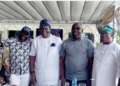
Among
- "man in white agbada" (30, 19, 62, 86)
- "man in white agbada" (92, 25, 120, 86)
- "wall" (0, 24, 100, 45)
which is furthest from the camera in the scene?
"wall" (0, 24, 100, 45)

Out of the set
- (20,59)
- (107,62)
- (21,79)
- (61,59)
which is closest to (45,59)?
(61,59)

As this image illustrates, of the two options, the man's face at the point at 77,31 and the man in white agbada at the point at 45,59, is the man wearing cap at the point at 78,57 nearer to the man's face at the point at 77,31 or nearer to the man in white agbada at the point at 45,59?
the man's face at the point at 77,31

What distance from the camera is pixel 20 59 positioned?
225cm

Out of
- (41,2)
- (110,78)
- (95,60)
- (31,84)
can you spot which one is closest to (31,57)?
(31,84)

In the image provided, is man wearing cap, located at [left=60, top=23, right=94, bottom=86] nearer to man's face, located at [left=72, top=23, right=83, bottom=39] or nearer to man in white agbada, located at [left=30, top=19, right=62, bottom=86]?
man's face, located at [left=72, top=23, right=83, bottom=39]

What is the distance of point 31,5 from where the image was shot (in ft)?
12.3

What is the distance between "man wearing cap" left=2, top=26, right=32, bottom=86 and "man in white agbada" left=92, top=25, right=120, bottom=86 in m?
0.77

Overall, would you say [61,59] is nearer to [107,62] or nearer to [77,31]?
[77,31]

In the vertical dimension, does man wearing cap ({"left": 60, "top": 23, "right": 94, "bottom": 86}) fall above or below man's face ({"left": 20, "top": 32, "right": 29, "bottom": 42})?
below

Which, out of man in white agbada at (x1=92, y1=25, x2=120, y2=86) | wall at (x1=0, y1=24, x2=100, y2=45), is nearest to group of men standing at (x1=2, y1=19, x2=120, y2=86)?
man in white agbada at (x1=92, y1=25, x2=120, y2=86)

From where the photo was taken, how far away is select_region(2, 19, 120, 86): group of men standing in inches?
74.6

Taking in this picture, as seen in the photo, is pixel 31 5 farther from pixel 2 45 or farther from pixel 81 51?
pixel 81 51

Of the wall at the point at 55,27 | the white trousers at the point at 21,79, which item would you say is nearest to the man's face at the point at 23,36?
the white trousers at the point at 21,79

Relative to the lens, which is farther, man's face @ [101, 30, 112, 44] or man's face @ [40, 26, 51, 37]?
man's face @ [40, 26, 51, 37]
